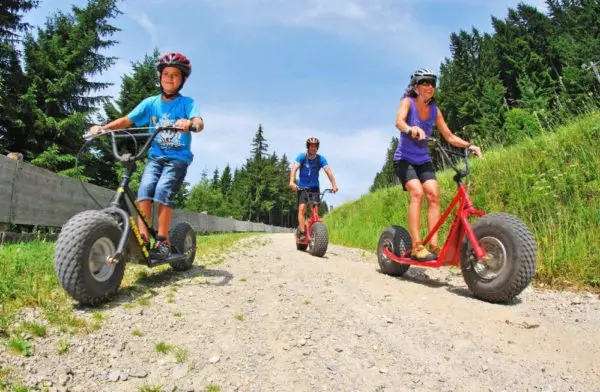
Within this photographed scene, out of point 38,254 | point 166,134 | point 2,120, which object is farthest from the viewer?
point 2,120

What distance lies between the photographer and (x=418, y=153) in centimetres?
560

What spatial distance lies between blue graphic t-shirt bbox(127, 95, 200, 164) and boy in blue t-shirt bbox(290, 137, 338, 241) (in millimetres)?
5080

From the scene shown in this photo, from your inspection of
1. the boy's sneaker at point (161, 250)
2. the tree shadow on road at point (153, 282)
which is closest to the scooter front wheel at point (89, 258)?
the tree shadow on road at point (153, 282)

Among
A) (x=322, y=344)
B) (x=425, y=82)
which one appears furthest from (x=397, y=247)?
(x=322, y=344)

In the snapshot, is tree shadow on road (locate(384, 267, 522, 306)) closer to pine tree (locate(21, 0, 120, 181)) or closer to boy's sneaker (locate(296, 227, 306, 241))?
boy's sneaker (locate(296, 227, 306, 241))

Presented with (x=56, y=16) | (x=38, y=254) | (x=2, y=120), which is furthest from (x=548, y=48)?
(x=38, y=254)

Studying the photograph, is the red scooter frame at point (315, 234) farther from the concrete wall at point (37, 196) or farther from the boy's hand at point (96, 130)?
the boy's hand at point (96, 130)

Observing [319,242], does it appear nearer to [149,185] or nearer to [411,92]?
[411,92]

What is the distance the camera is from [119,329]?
2826 mm

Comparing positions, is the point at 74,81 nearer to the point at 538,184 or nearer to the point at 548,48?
the point at 538,184

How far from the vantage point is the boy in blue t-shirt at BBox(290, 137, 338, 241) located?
32.2 feet

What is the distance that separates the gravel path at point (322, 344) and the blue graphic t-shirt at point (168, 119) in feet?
4.99

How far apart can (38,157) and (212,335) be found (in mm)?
21206

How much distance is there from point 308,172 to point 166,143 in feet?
18.0
